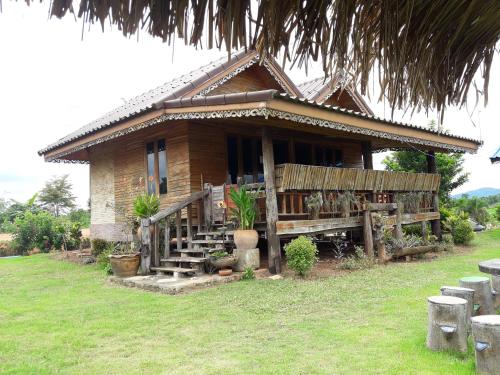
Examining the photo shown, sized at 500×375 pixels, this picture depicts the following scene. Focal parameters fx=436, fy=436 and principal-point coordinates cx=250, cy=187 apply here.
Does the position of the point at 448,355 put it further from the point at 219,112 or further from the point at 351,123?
the point at 351,123

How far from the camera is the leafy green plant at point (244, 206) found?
9.11 metres

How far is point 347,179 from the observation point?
11.0 m

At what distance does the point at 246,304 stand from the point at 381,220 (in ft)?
18.2

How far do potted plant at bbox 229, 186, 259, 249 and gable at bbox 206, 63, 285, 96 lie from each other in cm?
498

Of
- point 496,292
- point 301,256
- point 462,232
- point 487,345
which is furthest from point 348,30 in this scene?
point 462,232

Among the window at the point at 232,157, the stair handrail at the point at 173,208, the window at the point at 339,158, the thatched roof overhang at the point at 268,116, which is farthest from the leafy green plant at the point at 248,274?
the window at the point at 339,158

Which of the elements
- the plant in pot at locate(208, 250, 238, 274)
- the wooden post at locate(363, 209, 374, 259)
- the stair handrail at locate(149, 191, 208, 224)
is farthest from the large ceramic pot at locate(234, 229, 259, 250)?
the wooden post at locate(363, 209, 374, 259)

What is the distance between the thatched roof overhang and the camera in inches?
324

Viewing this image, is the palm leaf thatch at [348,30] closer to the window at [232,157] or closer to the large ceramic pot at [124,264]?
the large ceramic pot at [124,264]

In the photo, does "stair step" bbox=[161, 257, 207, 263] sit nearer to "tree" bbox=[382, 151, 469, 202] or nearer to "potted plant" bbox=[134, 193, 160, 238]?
"potted plant" bbox=[134, 193, 160, 238]

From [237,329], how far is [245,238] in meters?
3.90

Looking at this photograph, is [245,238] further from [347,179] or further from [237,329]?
[237,329]

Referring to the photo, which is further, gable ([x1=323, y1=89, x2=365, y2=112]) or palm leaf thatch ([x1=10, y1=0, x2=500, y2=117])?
gable ([x1=323, y1=89, x2=365, y2=112])

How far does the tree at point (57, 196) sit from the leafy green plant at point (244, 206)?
32.5m
